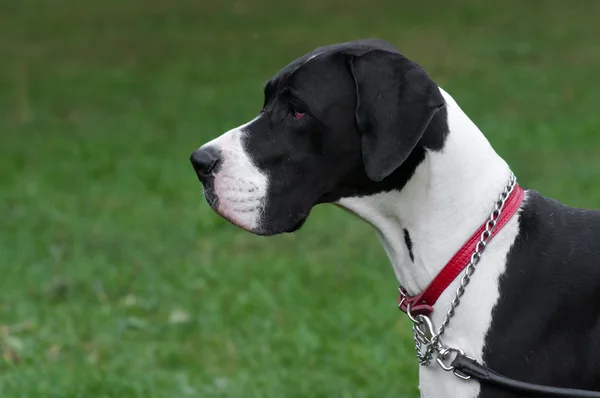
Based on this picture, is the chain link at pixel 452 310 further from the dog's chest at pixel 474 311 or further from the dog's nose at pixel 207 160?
the dog's nose at pixel 207 160

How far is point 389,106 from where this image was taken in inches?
122

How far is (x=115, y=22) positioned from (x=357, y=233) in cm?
975

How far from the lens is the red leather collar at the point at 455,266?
121 inches

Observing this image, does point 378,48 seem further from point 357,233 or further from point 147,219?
point 147,219

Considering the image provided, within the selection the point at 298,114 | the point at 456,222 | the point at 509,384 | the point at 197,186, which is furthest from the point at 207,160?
the point at 197,186

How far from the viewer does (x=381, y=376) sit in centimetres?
529

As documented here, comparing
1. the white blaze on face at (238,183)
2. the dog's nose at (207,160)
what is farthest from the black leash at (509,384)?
the dog's nose at (207,160)

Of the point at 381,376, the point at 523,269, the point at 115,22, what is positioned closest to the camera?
the point at 523,269

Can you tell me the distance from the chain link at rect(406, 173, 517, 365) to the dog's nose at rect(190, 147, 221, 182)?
2.52 feet

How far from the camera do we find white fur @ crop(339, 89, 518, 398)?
3.04 metres

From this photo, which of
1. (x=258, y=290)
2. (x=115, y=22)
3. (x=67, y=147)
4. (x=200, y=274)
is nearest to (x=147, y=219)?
(x=200, y=274)

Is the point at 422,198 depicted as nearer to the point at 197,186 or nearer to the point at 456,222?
the point at 456,222

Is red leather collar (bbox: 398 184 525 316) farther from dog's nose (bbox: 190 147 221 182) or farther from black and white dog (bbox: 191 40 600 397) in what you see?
dog's nose (bbox: 190 147 221 182)

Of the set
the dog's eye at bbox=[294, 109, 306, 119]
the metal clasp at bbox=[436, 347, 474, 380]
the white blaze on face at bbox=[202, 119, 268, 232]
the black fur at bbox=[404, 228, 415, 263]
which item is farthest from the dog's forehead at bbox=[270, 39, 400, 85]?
the metal clasp at bbox=[436, 347, 474, 380]
